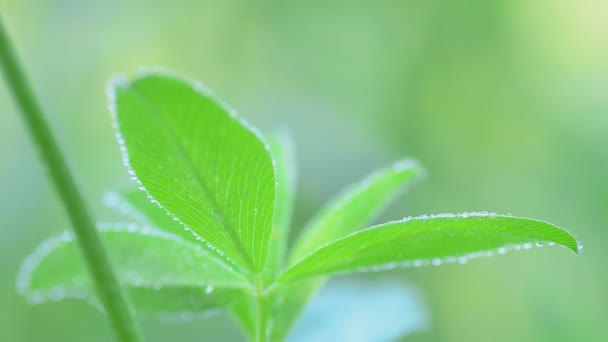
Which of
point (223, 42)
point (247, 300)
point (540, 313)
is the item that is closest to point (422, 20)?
point (223, 42)

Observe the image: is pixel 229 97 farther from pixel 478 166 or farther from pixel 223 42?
pixel 478 166

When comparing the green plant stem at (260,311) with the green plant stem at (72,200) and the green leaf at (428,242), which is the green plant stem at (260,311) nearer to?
the green leaf at (428,242)

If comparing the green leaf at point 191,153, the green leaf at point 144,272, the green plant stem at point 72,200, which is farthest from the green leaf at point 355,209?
the green plant stem at point 72,200

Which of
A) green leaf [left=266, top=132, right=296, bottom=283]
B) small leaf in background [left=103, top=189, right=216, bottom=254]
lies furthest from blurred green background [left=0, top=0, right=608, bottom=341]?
small leaf in background [left=103, top=189, right=216, bottom=254]

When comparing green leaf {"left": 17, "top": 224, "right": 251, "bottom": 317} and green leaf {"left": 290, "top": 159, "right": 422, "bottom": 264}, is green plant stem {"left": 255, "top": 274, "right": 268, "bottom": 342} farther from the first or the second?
green leaf {"left": 290, "top": 159, "right": 422, "bottom": 264}

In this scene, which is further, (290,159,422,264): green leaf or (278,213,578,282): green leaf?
(290,159,422,264): green leaf

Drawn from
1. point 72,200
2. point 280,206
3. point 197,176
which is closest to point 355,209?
point 280,206

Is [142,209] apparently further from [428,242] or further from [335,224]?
[428,242]

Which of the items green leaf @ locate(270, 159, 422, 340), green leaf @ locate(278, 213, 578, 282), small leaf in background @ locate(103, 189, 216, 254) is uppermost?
small leaf in background @ locate(103, 189, 216, 254)
